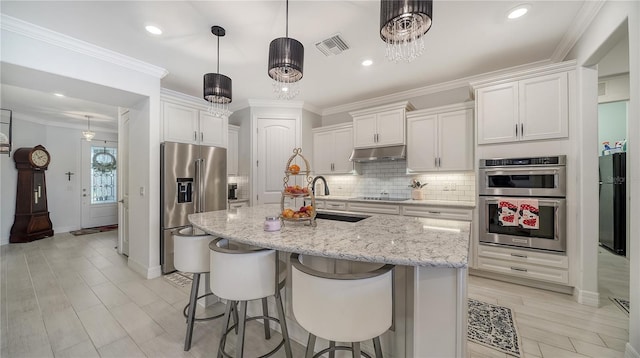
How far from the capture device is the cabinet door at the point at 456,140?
326 centimetres

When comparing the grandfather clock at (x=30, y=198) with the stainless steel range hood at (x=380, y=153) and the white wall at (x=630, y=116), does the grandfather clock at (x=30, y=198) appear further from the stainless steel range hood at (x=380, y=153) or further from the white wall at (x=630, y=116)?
the white wall at (x=630, y=116)

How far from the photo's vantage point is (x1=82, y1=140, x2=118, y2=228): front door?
6.08 meters

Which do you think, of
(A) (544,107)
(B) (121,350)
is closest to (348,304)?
(B) (121,350)

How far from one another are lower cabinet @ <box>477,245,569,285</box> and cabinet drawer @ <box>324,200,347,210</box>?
1976 mm

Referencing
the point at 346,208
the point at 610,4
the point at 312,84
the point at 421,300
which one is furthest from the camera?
the point at 346,208

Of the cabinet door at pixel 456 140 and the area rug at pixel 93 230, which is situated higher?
the cabinet door at pixel 456 140

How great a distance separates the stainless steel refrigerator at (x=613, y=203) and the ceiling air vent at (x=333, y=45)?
474 centimetres

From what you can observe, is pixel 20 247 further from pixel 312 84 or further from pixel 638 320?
pixel 638 320

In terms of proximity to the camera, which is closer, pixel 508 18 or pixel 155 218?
pixel 508 18

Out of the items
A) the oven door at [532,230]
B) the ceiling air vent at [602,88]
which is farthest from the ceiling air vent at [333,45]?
the ceiling air vent at [602,88]

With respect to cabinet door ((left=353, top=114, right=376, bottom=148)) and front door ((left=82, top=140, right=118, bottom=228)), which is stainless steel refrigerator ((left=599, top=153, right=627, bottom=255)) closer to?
cabinet door ((left=353, top=114, right=376, bottom=148))

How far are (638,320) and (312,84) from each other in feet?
12.7

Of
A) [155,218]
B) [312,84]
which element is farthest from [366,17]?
[155,218]

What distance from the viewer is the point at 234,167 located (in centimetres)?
464
